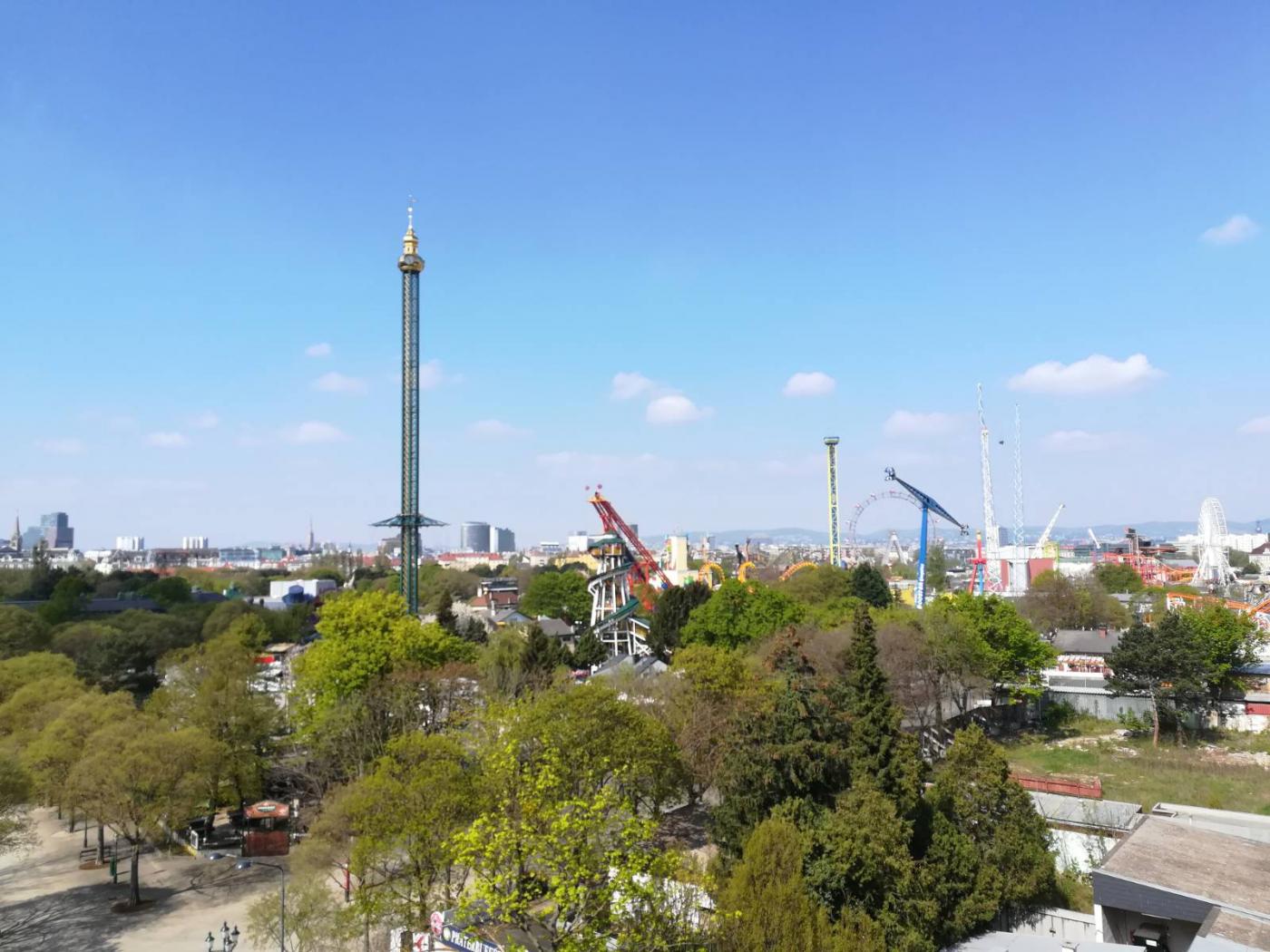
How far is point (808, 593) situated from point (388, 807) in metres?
48.4

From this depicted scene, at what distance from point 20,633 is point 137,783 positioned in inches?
1338

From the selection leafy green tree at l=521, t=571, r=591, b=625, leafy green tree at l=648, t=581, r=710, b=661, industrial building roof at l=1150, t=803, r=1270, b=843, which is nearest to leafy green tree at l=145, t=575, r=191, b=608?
leafy green tree at l=521, t=571, r=591, b=625

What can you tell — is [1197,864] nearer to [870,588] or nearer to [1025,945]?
[1025,945]

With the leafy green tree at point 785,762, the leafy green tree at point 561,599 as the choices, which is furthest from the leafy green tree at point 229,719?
the leafy green tree at point 561,599

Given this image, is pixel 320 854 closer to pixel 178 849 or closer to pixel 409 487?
pixel 178 849

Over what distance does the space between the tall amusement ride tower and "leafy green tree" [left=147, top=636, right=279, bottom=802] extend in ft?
67.3

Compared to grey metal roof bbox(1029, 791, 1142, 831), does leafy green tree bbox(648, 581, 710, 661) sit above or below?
above

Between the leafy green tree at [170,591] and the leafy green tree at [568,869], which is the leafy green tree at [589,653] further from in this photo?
the leafy green tree at [170,591]

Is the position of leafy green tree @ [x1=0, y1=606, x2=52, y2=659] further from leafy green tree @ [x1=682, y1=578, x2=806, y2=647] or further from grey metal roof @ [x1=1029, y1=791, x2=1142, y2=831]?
grey metal roof @ [x1=1029, y1=791, x2=1142, y2=831]

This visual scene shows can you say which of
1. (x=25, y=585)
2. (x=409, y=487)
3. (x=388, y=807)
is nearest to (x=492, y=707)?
(x=388, y=807)

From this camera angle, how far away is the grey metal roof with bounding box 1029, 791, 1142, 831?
21016 mm

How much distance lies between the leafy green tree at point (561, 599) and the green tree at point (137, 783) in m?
45.7

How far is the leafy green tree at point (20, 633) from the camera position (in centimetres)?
4538

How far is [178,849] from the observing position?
2595 cm
